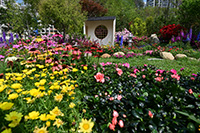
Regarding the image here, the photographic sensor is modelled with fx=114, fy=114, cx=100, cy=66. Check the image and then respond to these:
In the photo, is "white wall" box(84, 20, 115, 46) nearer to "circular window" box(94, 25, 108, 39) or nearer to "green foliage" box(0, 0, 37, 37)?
"circular window" box(94, 25, 108, 39)

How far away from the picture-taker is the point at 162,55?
19.5 feet

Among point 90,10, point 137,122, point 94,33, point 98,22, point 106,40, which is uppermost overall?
point 90,10

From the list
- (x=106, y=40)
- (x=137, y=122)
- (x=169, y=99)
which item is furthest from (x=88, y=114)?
(x=106, y=40)

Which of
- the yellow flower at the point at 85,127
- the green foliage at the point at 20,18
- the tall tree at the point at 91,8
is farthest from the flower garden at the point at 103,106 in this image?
the tall tree at the point at 91,8

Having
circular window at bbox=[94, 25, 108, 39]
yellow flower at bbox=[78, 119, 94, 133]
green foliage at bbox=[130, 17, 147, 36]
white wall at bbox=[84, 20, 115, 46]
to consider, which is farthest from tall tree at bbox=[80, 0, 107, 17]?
yellow flower at bbox=[78, 119, 94, 133]

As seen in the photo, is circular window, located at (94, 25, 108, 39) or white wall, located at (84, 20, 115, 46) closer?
white wall, located at (84, 20, 115, 46)

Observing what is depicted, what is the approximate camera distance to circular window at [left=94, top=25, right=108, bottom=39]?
410 inches

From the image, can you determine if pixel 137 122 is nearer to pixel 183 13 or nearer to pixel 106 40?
pixel 106 40

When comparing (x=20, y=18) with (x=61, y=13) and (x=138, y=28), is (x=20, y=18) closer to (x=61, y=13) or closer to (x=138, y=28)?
(x=61, y=13)

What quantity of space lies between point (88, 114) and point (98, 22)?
9943mm

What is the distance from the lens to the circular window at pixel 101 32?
34.1ft

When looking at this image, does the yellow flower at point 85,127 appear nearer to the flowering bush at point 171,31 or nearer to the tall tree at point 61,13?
the tall tree at point 61,13

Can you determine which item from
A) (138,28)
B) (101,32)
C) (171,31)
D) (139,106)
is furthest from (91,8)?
(139,106)

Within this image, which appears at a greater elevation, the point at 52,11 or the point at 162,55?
the point at 52,11
